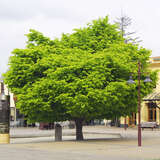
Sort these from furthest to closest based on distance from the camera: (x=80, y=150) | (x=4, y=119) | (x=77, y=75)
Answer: (x=4, y=119) → (x=77, y=75) → (x=80, y=150)

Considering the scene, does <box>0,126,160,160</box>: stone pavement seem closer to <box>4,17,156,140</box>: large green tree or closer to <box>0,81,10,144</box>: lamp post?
<box>0,81,10,144</box>: lamp post

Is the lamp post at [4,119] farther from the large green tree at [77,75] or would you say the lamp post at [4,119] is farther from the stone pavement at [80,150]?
the stone pavement at [80,150]

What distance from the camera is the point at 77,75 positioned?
965 inches

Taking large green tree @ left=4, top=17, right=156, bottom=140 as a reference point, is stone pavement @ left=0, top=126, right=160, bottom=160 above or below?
below

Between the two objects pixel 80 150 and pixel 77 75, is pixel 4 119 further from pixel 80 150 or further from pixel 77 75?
pixel 80 150

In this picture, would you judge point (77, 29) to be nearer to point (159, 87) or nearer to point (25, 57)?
point (25, 57)

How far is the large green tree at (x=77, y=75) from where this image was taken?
930 inches

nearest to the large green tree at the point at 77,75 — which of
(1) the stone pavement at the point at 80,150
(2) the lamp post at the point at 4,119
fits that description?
(2) the lamp post at the point at 4,119

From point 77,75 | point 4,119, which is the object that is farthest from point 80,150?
point 4,119

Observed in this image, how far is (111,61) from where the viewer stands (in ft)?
80.4

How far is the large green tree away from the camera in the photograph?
23625mm

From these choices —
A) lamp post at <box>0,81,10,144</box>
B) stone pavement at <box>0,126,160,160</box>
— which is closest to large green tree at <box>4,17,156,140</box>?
lamp post at <box>0,81,10,144</box>

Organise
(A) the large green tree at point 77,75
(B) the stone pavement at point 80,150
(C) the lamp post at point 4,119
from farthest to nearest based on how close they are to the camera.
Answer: (C) the lamp post at point 4,119 < (A) the large green tree at point 77,75 < (B) the stone pavement at point 80,150

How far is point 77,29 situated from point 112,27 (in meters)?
2.56
